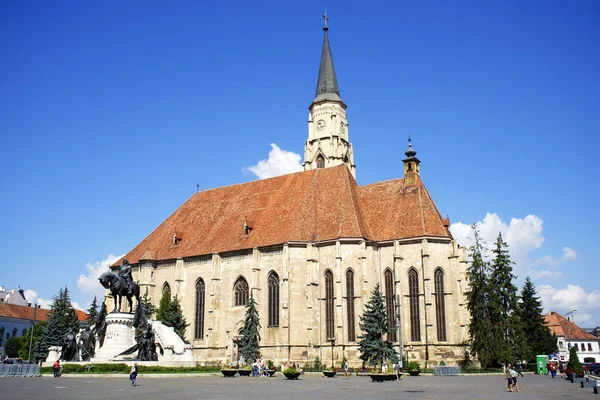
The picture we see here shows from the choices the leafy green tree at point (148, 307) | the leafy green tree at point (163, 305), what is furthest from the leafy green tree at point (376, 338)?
the leafy green tree at point (148, 307)

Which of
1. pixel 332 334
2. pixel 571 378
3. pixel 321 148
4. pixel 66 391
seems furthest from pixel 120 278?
pixel 321 148

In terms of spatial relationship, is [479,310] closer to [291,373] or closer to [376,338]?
[376,338]

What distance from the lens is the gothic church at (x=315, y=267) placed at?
42438 millimetres

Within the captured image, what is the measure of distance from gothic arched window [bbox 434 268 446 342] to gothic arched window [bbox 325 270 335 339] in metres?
7.90

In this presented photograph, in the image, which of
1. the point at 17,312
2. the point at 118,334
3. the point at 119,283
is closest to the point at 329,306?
the point at 118,334

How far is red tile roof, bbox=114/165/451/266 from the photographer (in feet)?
149

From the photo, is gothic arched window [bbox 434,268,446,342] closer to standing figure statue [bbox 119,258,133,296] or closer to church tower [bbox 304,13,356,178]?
standing figure statue [bbox 119,258,133,296]

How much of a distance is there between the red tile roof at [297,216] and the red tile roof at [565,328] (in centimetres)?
5102

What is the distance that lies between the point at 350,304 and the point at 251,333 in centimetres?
788

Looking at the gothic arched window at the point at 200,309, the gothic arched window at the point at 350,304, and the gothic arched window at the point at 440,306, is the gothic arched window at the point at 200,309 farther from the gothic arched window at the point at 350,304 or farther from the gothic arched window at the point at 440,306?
the gothic arched window at the point at 440,306

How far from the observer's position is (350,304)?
43.2 metres

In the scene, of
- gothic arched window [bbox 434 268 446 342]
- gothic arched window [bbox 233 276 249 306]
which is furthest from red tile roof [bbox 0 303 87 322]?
gothic arched window [bbox 434 268 446 342]

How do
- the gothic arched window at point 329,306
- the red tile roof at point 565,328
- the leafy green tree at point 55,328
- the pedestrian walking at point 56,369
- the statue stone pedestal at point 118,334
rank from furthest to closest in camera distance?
the red tile roof at point 565,328, the leafy green tree at point 55,328, the gothic arched window at point 329,306, the statue stone pedestal at point 118,334, the pedestrian walking at point 56,369

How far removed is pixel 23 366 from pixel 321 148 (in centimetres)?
4115
